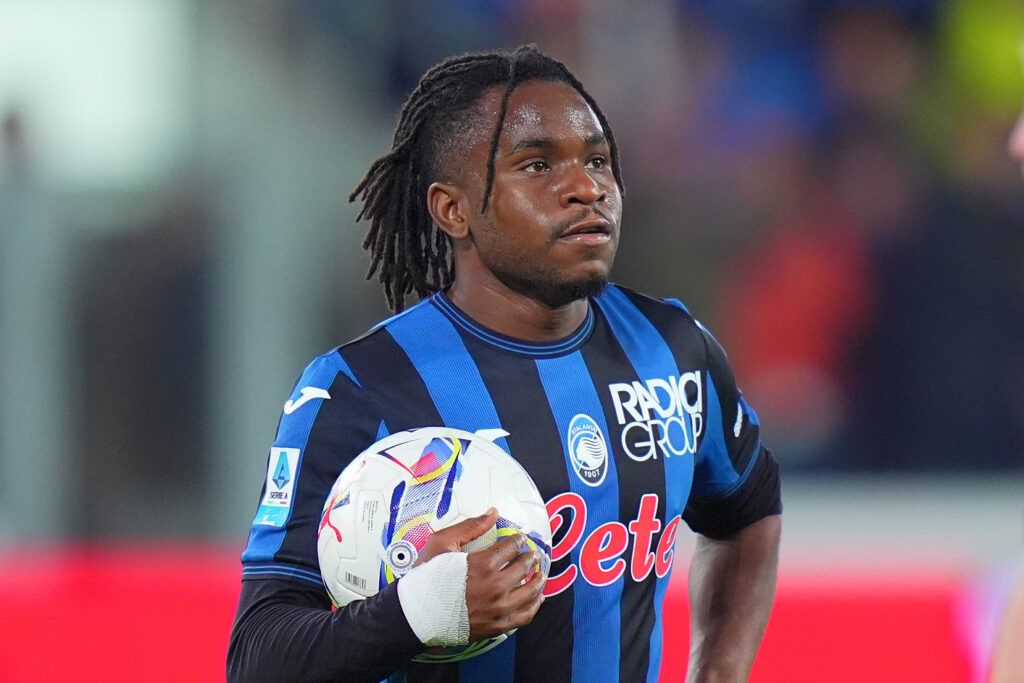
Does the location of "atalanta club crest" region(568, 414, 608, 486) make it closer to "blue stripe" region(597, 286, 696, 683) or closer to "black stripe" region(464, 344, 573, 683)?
"black stripe" region(464, 344, 573, 683)

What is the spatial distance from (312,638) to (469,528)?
0.30 m

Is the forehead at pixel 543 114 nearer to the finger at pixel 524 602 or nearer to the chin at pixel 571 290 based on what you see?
the chin at pixel 571 290

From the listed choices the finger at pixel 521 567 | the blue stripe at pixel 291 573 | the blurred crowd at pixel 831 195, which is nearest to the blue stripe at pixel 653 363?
the finger at pixel 521 567

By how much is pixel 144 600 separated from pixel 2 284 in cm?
210

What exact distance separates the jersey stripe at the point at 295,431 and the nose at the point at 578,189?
18.2 inches

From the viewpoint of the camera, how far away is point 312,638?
6.45 ft

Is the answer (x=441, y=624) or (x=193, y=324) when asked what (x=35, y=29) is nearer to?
(x=193, y=324)

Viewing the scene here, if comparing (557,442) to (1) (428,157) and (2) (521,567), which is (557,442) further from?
(1) (428,157)

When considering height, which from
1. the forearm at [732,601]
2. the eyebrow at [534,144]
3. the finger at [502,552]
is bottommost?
the forearm at [732,601]

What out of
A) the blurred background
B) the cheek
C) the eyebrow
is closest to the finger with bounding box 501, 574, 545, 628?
the cheek

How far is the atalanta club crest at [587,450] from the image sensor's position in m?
2.26

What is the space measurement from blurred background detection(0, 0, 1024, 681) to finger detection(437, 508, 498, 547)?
11.5 ft

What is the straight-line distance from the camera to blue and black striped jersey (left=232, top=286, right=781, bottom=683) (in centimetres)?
214

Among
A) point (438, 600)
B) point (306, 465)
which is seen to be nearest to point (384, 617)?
point (438, 600)
